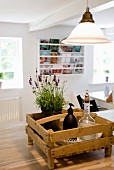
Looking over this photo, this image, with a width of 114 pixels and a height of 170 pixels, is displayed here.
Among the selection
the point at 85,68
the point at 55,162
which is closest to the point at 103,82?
the point at 85,68

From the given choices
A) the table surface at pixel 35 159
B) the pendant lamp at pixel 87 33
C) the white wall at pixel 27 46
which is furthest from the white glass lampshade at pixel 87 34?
the white wall at pixel 27 46

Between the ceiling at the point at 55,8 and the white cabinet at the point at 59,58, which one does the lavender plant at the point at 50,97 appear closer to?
the ceiling at the point at 55,8

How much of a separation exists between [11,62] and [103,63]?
2.51m

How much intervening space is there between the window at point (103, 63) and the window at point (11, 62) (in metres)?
2.05

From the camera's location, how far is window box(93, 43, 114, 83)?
5.97 m

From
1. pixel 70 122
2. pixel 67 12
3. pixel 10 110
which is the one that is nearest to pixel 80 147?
pixel 70 122

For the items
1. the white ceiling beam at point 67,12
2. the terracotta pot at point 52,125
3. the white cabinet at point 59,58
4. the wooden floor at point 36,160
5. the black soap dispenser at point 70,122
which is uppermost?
the white ceiling beam at point 67,12

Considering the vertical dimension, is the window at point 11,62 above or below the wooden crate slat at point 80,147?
above

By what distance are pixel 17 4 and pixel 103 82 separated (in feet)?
11.7

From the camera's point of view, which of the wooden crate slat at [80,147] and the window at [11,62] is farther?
the window at [11,62]

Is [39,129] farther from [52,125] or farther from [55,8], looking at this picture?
[55,8]

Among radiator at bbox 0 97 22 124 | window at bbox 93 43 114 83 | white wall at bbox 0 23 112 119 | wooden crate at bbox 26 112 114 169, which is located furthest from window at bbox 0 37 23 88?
wooden crate at bbox 26 112 114 169

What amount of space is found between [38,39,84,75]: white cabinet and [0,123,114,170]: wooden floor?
130 inches

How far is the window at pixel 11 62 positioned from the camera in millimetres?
4918
